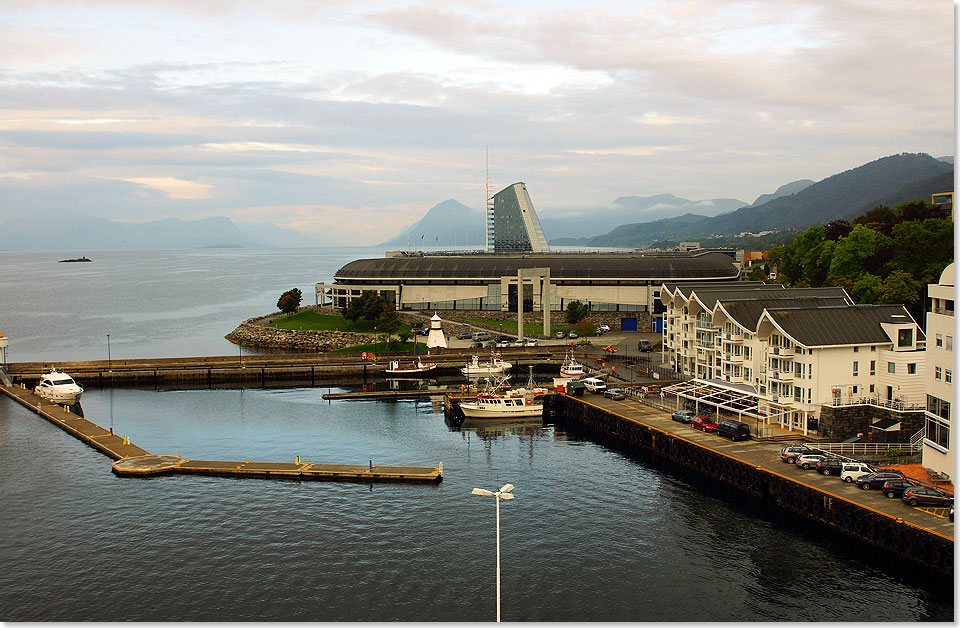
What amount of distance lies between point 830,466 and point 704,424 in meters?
12.0

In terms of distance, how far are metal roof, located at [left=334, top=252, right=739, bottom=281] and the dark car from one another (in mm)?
69732

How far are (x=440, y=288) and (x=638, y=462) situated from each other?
69.2 m

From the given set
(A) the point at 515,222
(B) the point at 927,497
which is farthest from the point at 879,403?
(A) the point at 515,222

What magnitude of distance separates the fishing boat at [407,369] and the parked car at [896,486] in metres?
52.9

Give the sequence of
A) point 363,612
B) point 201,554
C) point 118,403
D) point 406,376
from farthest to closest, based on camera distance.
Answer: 1. point 406,376
2. point 118,403
3. point 201,554
4. point 363,612

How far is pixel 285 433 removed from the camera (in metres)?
60.3

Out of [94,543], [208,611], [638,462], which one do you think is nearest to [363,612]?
[208,611]

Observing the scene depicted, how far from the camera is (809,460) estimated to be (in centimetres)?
4344

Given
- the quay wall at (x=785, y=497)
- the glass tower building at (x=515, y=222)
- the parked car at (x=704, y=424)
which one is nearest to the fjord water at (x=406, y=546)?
the quay wall at (x=785, y=497)

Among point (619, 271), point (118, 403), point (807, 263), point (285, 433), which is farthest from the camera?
point (619, 271)

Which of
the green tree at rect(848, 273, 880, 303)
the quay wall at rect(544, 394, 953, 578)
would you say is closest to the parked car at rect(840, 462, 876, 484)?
the quay wall at rect(544, 394, 953, 578)

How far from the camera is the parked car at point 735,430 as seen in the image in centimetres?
5056

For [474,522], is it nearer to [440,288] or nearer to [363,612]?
[363,612]

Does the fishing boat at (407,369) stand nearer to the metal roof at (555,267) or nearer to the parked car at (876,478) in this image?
the metal roof at (555,267)
